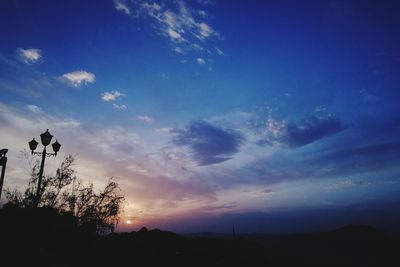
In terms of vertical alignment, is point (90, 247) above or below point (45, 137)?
below

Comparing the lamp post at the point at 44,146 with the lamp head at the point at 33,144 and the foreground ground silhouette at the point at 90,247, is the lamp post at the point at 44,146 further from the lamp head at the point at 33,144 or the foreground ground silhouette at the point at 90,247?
the foreground ground silhouette at the point at 90,247

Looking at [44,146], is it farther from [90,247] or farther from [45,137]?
[90,247]

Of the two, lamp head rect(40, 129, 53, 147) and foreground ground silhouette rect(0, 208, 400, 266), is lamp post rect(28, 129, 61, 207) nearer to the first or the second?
lamp head rect(40, 129, 53, 147)

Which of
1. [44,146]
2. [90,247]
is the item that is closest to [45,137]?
[44,146]

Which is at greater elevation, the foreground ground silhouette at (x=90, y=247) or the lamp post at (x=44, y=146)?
the lamp post at (x=44, y=146)

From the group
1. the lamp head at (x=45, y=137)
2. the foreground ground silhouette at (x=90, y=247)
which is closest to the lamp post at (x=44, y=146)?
the lamp head at (x=45, y=137)

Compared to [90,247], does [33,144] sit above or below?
above

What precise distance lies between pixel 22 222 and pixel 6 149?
17.6 feet

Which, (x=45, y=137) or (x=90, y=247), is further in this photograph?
(x=90, y=247)

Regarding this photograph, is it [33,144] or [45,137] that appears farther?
[33,144]

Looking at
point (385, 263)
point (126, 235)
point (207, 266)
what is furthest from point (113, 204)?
point (385, 263)

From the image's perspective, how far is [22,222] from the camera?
17891mm

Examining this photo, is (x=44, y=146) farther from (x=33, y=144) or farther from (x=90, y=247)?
(x=90, y=247)

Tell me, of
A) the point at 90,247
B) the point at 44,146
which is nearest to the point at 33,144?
the point at 44,146
